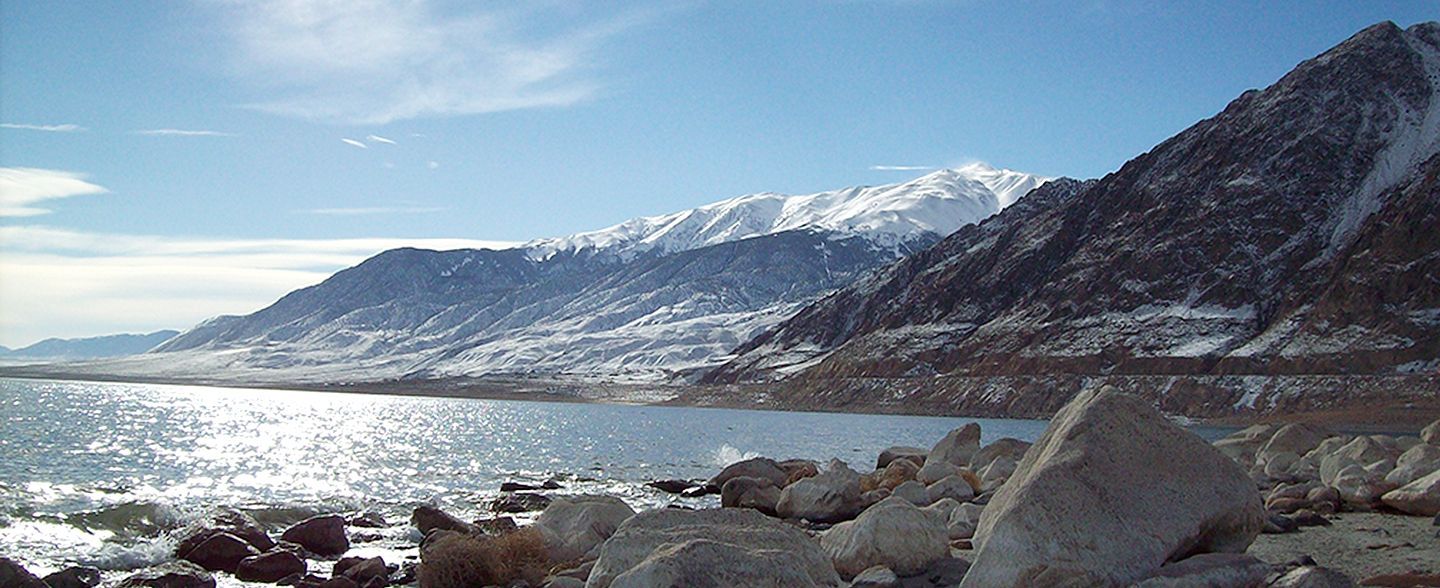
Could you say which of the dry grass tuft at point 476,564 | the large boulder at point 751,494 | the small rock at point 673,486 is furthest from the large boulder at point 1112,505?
the small rock at point 673,486

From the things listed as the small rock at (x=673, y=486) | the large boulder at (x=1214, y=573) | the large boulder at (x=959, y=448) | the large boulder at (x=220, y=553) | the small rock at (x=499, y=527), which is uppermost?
the large boulder at (x=1214, y=573)

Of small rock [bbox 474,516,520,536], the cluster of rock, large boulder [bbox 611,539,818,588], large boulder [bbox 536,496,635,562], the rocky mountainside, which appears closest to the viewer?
large boulder [bbox 611,539,818,588]

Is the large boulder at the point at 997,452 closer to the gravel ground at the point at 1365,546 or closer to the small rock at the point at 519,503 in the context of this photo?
the small rock at the point at 519,503

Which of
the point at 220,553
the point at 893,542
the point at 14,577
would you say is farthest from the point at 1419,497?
the point at 14,577

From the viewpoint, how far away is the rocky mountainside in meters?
137

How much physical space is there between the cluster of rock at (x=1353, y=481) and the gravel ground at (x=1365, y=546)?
2.08ft

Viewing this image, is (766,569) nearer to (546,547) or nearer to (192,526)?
(546,547)

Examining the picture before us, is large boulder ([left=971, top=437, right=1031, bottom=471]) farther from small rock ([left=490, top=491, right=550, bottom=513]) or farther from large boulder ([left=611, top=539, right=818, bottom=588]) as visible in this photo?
large boulder ([left=611, top=539, right=818, bottom=588])

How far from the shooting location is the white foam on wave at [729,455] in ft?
214

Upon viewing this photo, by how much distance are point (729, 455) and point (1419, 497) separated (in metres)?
46.4

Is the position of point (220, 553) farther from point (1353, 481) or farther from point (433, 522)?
point (1353, 481)

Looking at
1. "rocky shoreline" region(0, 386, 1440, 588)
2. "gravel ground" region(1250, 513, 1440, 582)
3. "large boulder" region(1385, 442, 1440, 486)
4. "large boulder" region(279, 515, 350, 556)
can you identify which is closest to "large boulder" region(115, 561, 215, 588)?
"rocky shoreline" region(0, 386, 1440, 588)

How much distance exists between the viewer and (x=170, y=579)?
2336cm

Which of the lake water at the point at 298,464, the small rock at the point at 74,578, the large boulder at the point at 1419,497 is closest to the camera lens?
the small rock at the point at 74,578
